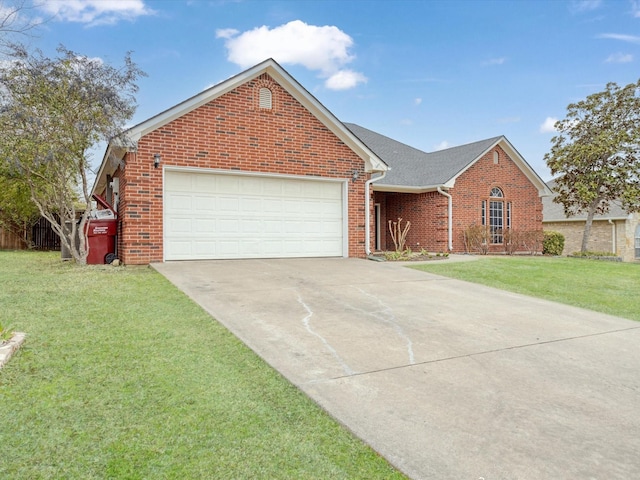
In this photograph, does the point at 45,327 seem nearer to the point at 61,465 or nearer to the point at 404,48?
the point at 61,465

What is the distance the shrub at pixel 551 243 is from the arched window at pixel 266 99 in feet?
45.8

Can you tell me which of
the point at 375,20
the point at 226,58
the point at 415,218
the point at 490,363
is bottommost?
the point at 490,363

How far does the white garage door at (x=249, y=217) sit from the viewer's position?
411 inches

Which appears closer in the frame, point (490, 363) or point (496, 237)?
point (490, 363)

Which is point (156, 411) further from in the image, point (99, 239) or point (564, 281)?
point (99, 239)

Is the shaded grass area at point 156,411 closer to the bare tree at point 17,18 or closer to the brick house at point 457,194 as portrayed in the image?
the bare tree at point 17,18

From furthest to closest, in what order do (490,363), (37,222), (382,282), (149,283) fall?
1. (37,222)
2. (382,282)
3. (149,283)
4. (490,363)

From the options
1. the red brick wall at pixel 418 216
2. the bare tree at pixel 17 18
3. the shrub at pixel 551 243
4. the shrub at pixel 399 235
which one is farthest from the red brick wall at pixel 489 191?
the bare tree at pixel 17 18

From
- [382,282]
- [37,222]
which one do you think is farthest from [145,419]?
[37,222]

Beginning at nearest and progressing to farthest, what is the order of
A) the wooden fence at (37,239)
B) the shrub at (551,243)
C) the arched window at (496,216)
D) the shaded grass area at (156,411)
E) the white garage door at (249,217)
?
the shaded grass area at (156,411)
the white garage door at (249,217)
the arched window at (496,216)
the shrub at (551,243)
the wooden fence at (37,239)

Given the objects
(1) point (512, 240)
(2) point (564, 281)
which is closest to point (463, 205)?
(1) point (512, 240)

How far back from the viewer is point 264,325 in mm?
4969

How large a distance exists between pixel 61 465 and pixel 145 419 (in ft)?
1.80

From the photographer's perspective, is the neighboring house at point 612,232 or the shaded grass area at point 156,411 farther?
the neighboring house at point 612,232
